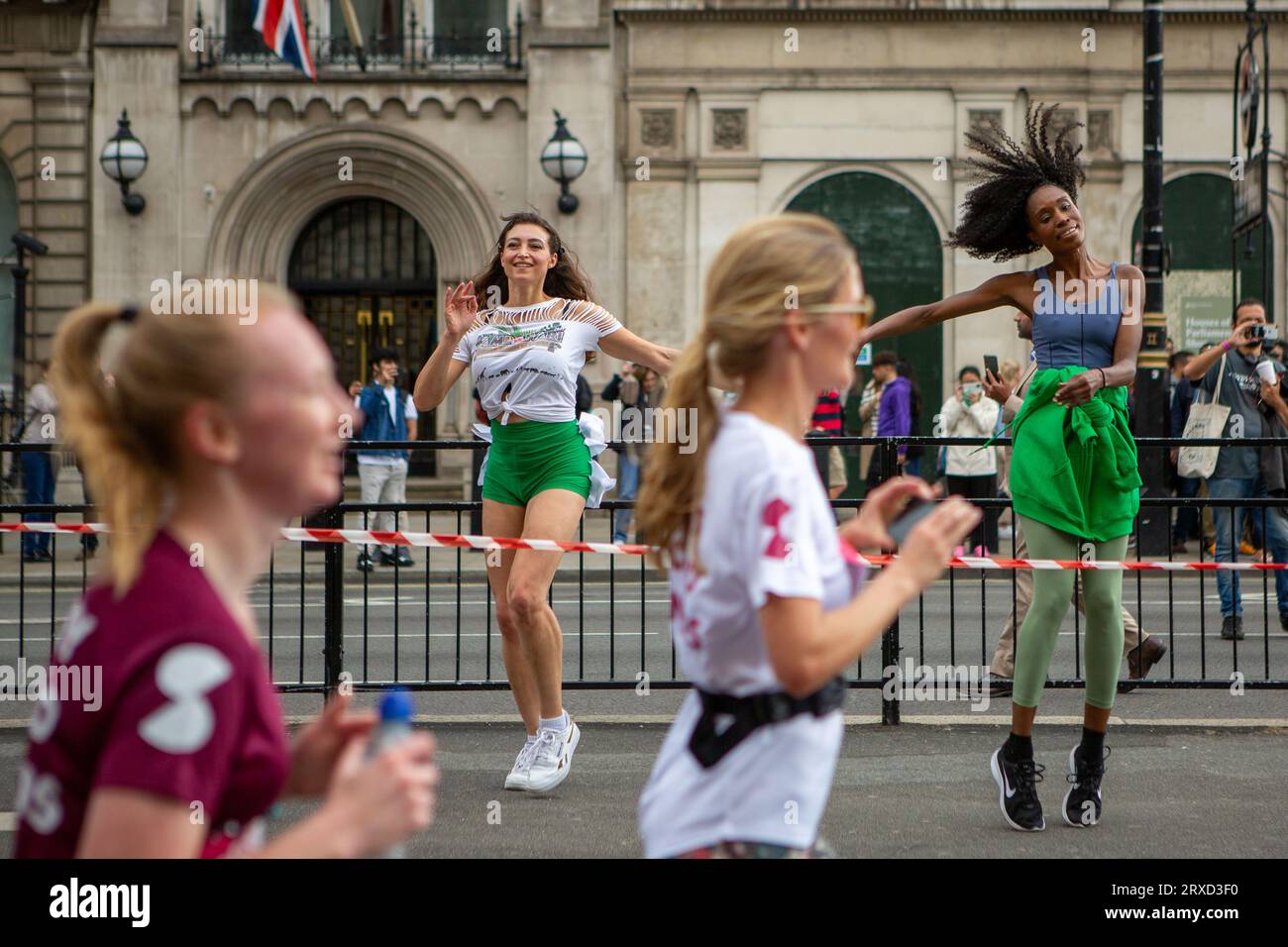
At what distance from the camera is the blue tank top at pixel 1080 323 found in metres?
5.55

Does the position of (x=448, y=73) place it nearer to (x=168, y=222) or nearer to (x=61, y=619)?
(x=168, y=222)

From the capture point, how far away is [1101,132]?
73.1 ft

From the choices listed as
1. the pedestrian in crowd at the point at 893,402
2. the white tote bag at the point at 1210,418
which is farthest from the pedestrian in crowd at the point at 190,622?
the pedestrian in crowd at the point at 893,402

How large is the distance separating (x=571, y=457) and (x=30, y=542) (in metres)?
8.77

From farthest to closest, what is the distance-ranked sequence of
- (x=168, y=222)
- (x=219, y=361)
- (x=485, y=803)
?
(x=168, y=222), (x=485, y=803), (x=219, y=361)

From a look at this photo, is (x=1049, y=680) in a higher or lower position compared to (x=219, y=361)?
lower

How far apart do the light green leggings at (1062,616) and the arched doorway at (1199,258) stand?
58.5 feet

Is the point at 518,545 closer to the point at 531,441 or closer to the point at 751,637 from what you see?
the point at 531,441

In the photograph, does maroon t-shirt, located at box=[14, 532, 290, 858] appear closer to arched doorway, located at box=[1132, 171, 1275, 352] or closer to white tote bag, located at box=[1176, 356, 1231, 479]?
white tote bag, located at box=[1176, 356, 1231, 479]

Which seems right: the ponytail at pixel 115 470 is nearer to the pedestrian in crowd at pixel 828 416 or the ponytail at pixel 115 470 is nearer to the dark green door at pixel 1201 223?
the pedestrian in crowd at pixel 828 416

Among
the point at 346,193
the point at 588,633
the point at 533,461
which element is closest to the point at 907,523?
the point at 533,461

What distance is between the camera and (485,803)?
594cm

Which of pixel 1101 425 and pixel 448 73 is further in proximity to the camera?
pixel 448 73
